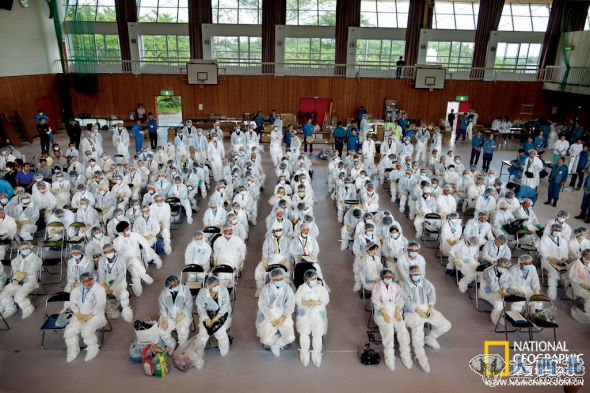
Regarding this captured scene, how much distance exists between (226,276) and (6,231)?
225 inches

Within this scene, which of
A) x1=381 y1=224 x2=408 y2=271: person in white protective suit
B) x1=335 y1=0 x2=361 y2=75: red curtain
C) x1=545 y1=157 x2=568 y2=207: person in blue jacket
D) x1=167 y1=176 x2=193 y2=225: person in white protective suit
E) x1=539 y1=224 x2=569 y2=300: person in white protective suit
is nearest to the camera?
x1=539 y1=224 x2=569 y2=300: person in white protective suit

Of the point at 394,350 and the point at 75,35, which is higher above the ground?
the point at 75,35

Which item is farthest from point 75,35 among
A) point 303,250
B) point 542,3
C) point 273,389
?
point 542,3

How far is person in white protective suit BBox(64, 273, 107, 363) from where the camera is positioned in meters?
6.82

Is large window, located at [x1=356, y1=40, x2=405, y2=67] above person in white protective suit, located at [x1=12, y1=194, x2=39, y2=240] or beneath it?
above

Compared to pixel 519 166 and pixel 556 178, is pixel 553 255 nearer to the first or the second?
pixel 556 178

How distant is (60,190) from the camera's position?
12.1 meters

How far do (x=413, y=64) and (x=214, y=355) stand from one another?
26178 mm

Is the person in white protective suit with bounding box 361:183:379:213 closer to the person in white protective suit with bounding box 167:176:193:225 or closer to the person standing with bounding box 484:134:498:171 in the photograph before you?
the person in white protective suit with bounding box 167:176:193:225

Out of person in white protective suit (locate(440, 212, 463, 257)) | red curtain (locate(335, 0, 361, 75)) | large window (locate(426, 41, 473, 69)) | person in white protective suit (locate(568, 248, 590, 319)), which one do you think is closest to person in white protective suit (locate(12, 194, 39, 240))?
person in white protective suit (locate(440, 212, 463, 257))

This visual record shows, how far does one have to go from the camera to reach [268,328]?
6902 millimetres

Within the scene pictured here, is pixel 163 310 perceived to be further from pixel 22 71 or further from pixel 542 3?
pixel 542 3

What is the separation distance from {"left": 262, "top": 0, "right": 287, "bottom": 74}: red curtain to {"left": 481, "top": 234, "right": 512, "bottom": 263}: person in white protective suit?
21.4 metres

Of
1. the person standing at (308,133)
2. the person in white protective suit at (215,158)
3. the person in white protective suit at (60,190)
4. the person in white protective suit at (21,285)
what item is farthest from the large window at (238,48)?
the person in white protective suit at (21,285)
